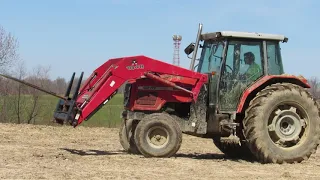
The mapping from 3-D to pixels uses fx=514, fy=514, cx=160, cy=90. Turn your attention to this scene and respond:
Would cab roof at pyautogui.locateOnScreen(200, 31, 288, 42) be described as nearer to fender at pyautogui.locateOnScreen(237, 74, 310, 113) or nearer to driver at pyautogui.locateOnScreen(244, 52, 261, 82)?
driver at pyautogui.locateOnScreen(244, 52, 261, 82)

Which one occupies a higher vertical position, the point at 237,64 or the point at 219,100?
the point at 237,64

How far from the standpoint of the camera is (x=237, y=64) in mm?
10070

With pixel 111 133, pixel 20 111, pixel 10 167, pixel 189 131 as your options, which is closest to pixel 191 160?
pixel 189 131

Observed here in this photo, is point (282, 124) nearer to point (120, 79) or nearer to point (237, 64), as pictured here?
point (237, 64)

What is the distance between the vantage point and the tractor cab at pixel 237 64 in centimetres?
1003

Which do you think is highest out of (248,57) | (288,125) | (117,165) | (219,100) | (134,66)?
(248,57)

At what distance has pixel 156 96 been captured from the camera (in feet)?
33.3

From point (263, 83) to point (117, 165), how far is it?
128 inches

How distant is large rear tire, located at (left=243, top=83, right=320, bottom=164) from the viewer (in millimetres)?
9445

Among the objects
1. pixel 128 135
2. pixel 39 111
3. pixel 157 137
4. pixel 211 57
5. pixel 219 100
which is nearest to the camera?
pixel 157 137

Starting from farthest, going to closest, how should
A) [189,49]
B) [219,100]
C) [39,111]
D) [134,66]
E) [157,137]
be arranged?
[39,111], [189,49], [219,100], [134,66], [157,137]

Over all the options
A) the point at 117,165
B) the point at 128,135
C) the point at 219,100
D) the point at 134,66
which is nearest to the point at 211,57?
the point at 219,100

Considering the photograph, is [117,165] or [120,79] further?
[120,79]

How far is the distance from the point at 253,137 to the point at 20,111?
16.7 meters
